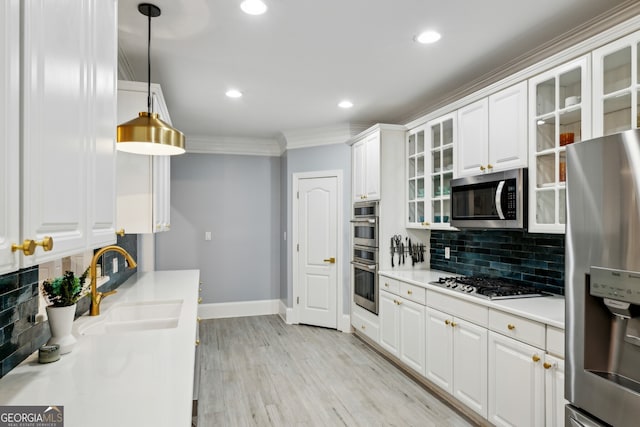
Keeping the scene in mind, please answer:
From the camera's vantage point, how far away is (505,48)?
2664 millimetres

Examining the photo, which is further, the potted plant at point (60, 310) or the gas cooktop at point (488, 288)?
the gas cooktop at point (488, 288)

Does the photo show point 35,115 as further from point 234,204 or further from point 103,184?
point 234,204

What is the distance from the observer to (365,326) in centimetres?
429

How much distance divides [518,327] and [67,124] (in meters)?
2.33

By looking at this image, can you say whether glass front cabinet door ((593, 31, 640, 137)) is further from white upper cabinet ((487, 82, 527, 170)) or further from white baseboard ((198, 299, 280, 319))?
white baseboard ((198, 299, 280, 319))

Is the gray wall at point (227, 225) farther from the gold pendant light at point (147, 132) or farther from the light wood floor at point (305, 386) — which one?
the gold pendant light at point (147, 132)

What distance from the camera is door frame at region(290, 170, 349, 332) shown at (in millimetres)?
4848

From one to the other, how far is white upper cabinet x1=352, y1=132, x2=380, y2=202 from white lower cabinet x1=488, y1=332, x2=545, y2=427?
6.67ft

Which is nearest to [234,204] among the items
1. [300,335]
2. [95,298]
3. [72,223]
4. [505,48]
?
[300,335]

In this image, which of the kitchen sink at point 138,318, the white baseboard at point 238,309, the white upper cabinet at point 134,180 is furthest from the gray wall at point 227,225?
the kitchen sink at point 138,318

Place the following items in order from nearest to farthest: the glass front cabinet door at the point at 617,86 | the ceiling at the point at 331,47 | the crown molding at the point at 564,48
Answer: the glass front cabinet door at the point at 617,86 → the crown molding at the point at 564,48 → the ceiling at the point at 331,47

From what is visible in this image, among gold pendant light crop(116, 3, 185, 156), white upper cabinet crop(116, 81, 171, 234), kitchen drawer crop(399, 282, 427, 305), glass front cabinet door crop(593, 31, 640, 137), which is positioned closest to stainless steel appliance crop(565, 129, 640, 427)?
glass front cabinet door crop(593, 31, 640, 137)

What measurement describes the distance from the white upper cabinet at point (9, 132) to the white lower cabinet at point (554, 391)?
229cm

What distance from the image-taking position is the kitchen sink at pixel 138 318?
6.82 feet
